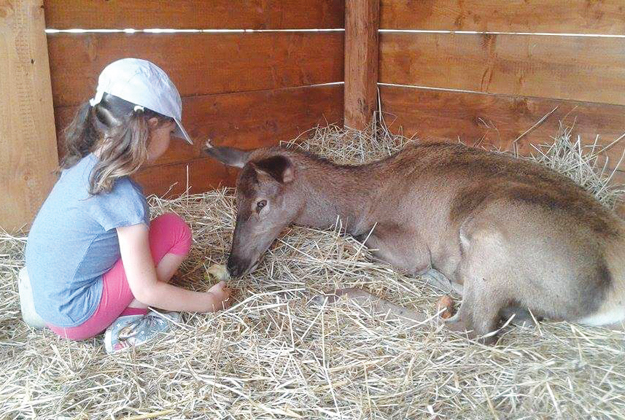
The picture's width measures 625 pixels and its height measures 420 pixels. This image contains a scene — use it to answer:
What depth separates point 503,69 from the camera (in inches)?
237

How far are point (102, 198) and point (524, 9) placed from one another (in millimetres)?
4546

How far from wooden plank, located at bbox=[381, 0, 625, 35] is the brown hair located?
408 centimetres

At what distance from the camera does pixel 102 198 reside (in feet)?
10.4

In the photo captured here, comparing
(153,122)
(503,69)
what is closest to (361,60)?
(503,69)

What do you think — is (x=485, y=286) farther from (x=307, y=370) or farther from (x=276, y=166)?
(x=276, y=166)

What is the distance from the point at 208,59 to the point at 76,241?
9.98ft

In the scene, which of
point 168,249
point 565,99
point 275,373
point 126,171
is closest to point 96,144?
point 126,171

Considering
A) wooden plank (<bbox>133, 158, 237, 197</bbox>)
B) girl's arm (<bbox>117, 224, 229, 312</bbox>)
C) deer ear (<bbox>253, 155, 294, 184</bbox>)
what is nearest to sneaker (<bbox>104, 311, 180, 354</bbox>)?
girl's arm (<bbox>117, 224, 229, 312</bbox>)

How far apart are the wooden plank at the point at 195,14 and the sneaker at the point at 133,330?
2.66 metres

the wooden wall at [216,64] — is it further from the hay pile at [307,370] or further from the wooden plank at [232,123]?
the hay pile at [307,370]

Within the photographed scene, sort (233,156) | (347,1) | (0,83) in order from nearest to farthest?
(0,83)
(233,156)
(347,1)

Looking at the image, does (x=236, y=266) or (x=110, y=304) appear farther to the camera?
(x=236, y=266)

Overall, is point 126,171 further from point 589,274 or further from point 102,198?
point 589,274

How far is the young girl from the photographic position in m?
3.15
